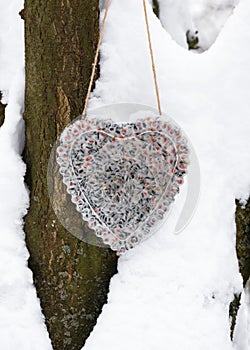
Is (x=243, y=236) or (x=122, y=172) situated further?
(x=243, y=236)

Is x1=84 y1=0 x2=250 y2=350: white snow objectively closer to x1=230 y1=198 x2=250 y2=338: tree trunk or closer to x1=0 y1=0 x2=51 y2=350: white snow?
x1=230 y1=198 x2=250 y2=338: tree trunk

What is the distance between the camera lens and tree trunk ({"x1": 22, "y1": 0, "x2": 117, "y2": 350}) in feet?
4.48

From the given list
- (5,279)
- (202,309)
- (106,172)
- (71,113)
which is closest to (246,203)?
(202,309)

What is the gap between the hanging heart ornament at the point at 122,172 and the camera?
1296mm

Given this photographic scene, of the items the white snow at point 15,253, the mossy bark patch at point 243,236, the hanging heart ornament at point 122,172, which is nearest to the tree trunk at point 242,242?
the mossy bark patch at point 243,236

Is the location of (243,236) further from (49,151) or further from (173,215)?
(49,151)

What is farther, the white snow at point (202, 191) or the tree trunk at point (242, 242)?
the tree trunk at point (242, 242)

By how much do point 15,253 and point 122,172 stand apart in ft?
1.17

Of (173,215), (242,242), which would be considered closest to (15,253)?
(173,215)

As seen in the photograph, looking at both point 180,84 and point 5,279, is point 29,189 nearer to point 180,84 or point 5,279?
point 5,279

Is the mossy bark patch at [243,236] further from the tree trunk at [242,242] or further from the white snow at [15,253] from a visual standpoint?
the white snow at [15,253]

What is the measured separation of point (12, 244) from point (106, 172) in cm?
32

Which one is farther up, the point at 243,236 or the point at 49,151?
the point at 49,151

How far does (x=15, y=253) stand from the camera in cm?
142
